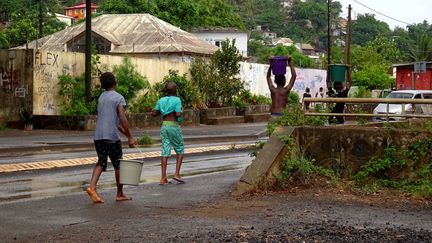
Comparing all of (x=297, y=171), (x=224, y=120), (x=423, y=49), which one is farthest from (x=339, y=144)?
(x=423, y=49)

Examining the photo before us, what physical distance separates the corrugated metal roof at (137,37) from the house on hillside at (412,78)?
564 inches

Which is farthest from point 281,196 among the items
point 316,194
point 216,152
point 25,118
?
point 25,118

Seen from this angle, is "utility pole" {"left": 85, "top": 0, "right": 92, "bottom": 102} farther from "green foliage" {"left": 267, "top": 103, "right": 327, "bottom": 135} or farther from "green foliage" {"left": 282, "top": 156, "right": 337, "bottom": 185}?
"green foliage" {"left": 282, "top": 156, "right": 337, "bottom": 185}

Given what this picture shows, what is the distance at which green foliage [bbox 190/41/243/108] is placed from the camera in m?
35.7

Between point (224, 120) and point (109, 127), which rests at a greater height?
point (109, 127)

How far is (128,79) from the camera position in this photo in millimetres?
29703

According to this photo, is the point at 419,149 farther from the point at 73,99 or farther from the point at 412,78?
the point at 412,78

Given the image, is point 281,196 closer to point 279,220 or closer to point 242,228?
point 279,220

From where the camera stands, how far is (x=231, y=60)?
36.9 metres

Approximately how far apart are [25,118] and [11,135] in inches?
97.6

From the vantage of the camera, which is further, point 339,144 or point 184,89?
point 184,89

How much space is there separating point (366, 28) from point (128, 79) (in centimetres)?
10429

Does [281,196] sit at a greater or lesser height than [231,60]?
lesser

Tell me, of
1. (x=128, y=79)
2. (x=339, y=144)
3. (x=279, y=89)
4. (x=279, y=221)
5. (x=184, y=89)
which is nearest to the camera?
(x=279, y=221)
